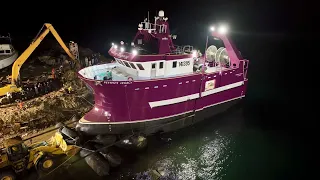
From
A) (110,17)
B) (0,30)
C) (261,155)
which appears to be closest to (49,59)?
(261,155)

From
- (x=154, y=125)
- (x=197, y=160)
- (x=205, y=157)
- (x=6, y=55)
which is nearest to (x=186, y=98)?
(x=154, y=125)

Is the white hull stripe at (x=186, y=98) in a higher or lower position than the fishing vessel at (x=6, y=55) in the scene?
lower

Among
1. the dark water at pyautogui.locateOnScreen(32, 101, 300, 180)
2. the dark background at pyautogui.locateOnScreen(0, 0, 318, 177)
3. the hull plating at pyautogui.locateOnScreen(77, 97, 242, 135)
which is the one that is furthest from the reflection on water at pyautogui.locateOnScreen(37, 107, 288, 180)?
the dark background at pyautogui.locateOnScreen(0, 0, 318, 177)

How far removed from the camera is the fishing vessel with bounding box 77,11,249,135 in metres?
15.8

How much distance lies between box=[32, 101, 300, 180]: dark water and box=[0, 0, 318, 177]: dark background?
1.28 metres

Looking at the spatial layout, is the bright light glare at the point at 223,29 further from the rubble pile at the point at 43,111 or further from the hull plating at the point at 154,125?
the rubble pile at the point at 43,111

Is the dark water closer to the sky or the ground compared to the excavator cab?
closer to the ground

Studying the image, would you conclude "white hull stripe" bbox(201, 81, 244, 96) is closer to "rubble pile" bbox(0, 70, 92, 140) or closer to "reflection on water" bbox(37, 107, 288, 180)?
"reflection on water" bbox(37, 107, 288, 180)

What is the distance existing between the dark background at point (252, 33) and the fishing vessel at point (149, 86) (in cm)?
537

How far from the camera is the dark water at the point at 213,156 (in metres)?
14.2

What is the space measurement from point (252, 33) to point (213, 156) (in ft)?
148

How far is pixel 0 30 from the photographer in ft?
149

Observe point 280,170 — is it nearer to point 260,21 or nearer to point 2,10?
point 260,21

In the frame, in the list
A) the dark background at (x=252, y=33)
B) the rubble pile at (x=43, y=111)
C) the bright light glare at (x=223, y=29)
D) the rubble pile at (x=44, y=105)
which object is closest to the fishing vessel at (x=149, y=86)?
the rubble pile at (x=43, y=111)
